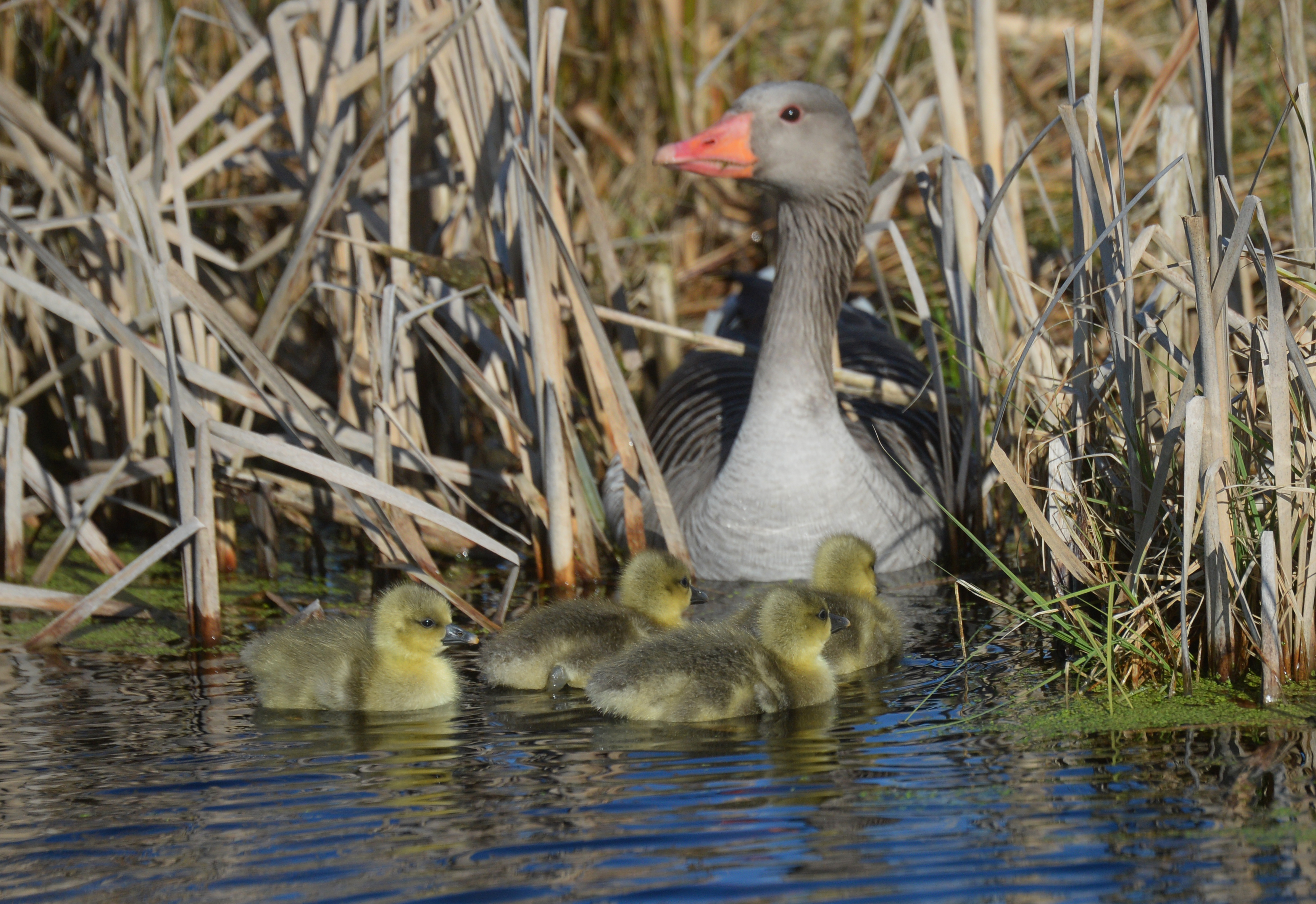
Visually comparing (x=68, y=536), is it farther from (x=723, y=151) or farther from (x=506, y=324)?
(x=723, y=151)

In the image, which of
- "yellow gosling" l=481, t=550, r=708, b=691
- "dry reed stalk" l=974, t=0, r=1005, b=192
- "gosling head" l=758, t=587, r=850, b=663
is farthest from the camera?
"dry reed stalk" l=974, t=0, r=1005, b=192

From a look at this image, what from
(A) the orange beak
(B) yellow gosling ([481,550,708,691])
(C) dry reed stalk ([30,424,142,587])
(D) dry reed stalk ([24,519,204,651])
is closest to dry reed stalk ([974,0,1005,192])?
(A) the orange beak

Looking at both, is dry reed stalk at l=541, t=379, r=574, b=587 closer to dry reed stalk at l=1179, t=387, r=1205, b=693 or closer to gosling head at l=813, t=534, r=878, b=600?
gosling head at l=813, t=534, r=878, b=600

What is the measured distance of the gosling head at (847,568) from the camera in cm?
502

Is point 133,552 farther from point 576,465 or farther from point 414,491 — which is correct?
point 576,465

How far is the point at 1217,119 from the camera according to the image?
5672 mm

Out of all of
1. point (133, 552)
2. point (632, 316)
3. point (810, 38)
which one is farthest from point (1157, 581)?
point (810, 38)

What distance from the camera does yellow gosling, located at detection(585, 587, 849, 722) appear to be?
401cm

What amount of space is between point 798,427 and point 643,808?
2788mm

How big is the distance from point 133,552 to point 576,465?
2.05 meters

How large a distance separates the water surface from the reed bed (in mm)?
635

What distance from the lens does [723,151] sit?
6066 mm

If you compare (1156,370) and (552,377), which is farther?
(552,377)

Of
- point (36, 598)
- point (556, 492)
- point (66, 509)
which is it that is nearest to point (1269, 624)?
point (556, 492)
